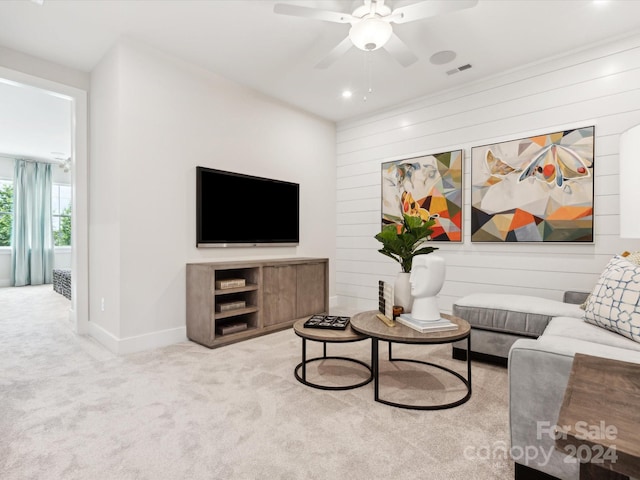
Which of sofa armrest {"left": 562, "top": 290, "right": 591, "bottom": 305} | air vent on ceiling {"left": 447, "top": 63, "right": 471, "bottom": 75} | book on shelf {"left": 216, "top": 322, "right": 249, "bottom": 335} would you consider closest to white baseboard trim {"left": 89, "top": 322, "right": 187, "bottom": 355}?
book on shelf {"left": 216, "top": 322, "right": 249, "bottom": 335}

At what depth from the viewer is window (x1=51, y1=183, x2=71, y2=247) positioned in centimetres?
752

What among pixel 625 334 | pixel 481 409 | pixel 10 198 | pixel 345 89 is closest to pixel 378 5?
pixel 345 89

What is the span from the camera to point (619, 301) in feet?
5.73

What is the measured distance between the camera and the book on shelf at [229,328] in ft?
10.4

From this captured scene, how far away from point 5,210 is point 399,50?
8.19 meters

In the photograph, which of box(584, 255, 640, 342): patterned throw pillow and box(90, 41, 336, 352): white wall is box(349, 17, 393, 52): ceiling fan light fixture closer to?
box(90, 41, 336, 352): white wall

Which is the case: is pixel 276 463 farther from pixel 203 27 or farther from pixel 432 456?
pixel 203 27

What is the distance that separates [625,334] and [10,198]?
939cm

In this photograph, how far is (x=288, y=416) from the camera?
72.7 inches

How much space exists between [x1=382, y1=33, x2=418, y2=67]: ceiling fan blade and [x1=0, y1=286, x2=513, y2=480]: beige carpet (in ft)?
7.58

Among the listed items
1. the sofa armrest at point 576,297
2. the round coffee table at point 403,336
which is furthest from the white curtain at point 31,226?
the sofa armrest at point 576,297

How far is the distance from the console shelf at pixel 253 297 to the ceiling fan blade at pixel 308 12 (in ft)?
6.50

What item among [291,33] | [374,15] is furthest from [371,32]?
[291,33]

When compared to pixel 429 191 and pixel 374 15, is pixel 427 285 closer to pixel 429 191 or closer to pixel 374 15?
pixel 374 15
